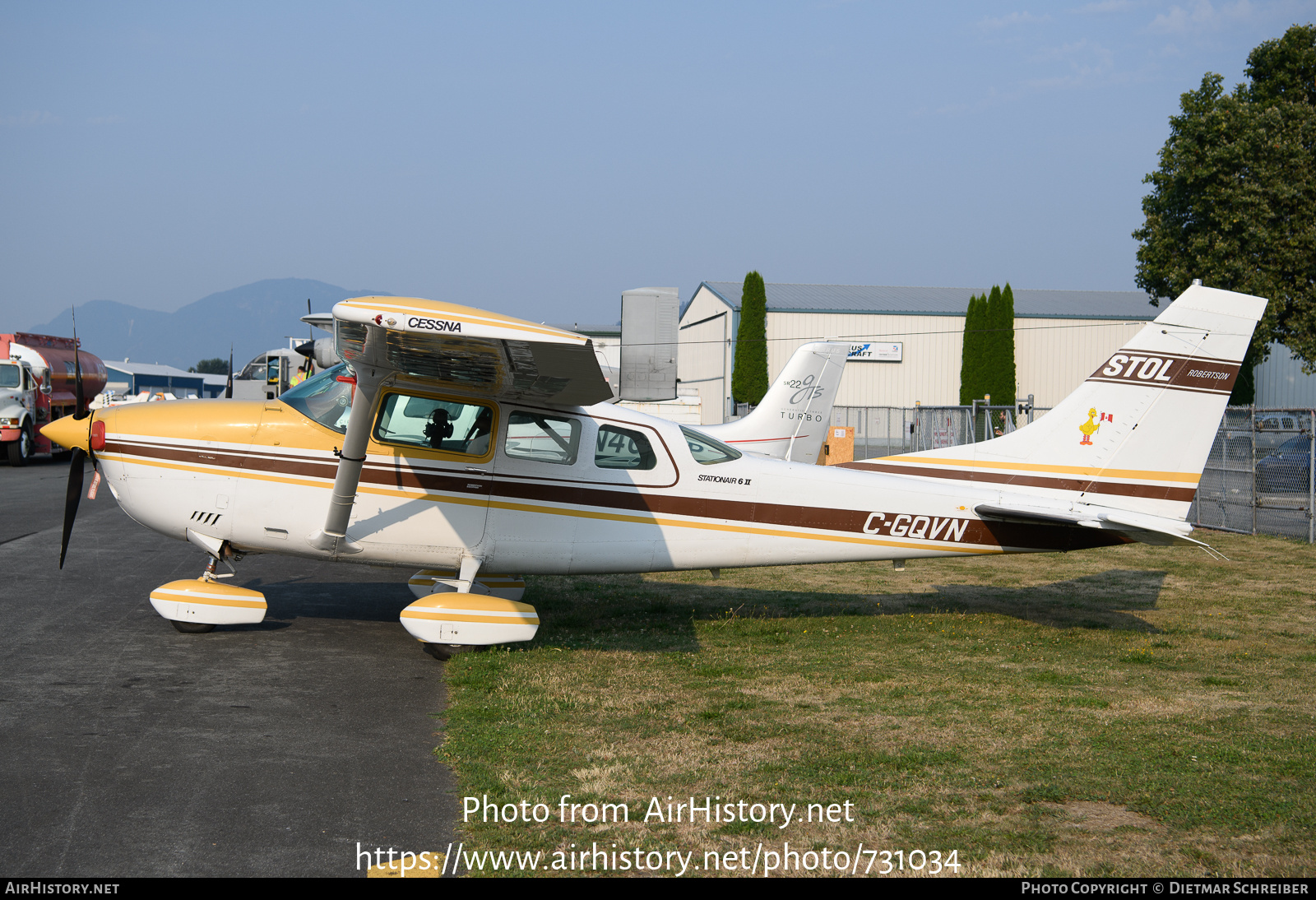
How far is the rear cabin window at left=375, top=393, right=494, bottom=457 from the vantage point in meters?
7.53

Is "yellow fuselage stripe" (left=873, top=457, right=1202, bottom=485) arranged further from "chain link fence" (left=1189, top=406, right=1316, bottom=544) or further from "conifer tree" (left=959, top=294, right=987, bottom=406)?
"conifer tree" (left=959, top=294, right=987, bottom=406)

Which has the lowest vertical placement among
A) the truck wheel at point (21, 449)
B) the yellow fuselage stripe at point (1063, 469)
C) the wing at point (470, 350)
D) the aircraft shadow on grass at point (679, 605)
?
the truck wheel at point (21, 449)

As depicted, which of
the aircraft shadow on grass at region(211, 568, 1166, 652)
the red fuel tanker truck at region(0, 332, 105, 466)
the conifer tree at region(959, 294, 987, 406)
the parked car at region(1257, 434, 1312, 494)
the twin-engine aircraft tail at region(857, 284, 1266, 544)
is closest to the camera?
the twin-engine aircraft tail at region(857, 284, 1266, 544)

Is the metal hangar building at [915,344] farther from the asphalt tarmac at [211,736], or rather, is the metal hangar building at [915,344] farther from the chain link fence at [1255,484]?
the asphalt tarmac at [211,736]

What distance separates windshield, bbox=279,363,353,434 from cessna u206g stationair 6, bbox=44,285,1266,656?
23mm

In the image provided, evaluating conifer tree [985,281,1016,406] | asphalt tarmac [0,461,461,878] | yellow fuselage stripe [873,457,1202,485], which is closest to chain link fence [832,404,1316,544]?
yellow fuselage stripe [873,457,1202,485]

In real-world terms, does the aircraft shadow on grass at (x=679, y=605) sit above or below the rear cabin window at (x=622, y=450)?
below

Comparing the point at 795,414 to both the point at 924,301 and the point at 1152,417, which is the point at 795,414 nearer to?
the point at 1152,417

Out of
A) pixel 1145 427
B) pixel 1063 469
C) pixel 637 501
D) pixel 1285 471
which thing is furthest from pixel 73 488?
pixel 1285 471

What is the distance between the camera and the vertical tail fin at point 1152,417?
7.95m

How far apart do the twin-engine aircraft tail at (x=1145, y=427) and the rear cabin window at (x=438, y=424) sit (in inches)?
177

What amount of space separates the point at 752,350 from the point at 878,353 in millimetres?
6176

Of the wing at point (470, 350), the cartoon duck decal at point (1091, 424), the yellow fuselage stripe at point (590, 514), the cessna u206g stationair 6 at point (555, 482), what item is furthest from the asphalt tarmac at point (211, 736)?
the cartoon duck decal at point (1091, 424)

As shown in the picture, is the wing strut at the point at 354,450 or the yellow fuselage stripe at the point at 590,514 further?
the yellow fuselage stripe at the point at 590,514
